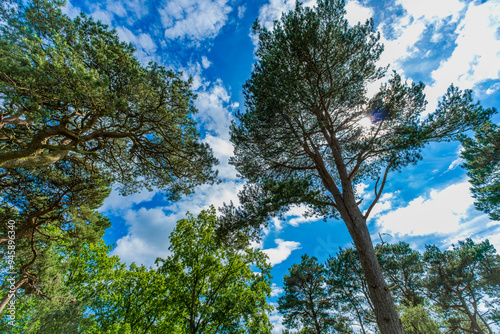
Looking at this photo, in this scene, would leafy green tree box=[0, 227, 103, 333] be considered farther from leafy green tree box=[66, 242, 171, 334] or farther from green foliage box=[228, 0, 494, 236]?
green foliage box=[228, 0, 494, 236]

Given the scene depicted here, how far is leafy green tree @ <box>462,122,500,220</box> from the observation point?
1213 centimetres

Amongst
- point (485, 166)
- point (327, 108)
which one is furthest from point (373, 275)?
point (485, 166)

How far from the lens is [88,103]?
6102 mm

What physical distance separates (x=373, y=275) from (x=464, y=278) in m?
20.1

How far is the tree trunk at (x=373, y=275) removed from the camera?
4041 mm

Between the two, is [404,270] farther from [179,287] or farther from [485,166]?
[179,287]

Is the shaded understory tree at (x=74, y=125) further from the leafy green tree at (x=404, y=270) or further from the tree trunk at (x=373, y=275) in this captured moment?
the leafy green tree at (x=404, y=270)

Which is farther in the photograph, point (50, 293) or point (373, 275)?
point (50, 293)

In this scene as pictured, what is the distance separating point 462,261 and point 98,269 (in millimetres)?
26397

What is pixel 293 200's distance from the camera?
21.0 feet

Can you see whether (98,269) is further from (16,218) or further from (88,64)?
(88,64)

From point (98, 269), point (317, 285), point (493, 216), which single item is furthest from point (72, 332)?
point (493, 216)

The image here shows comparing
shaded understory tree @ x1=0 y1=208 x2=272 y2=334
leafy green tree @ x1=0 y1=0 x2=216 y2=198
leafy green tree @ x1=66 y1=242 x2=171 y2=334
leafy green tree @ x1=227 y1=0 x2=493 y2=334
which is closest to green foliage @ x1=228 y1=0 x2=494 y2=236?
leafy green tree @ x1=227 y1=0 x2=493 y2=334

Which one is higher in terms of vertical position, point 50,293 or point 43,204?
point 43,204
